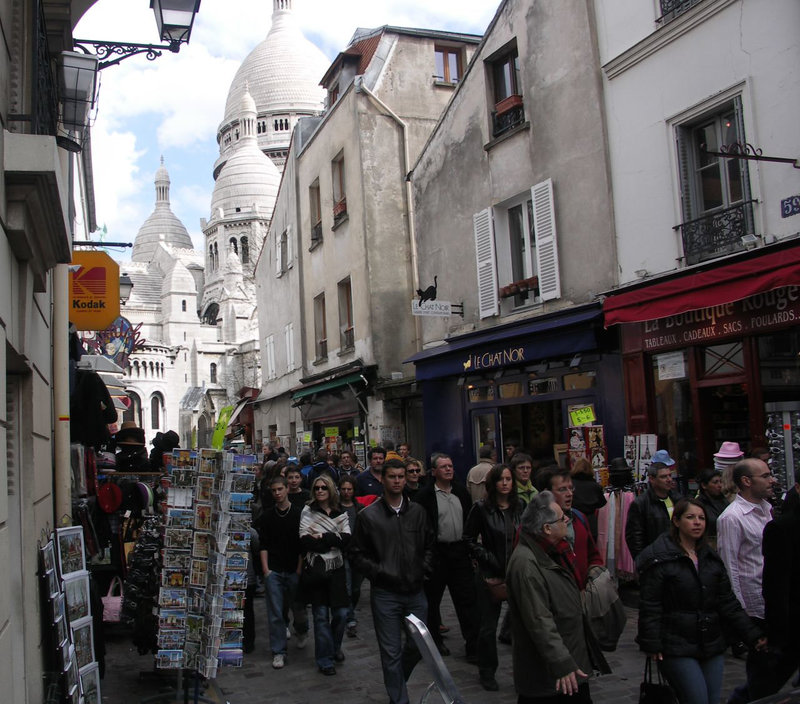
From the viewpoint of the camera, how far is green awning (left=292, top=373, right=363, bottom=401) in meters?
18.5

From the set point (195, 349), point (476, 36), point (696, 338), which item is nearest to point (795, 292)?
point (696, 338)

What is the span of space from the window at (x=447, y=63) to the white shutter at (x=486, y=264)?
716 centimetres

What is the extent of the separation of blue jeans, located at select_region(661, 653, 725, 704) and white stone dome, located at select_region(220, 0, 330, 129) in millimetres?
107628

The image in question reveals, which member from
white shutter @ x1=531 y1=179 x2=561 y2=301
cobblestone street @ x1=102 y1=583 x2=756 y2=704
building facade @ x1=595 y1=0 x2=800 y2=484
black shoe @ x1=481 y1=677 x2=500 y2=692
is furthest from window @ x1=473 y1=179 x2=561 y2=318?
black shoe @ x1=481 y1=677 x2=500 y2=692

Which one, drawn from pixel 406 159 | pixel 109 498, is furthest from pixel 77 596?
pixel 406 159

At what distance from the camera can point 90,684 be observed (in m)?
5.30

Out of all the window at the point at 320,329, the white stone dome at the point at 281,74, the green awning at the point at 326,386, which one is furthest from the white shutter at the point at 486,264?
the white stone dome at the point at 281,74

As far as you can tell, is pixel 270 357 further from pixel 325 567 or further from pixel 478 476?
pixel 325 567

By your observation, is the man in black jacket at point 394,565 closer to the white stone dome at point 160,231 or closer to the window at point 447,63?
the window at point 447,63

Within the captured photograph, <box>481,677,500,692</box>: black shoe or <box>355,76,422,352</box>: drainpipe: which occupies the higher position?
<box>355,76,422,352</box>: drainpipe

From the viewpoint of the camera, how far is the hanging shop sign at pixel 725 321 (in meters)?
8.46

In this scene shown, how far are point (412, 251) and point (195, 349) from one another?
216 ft

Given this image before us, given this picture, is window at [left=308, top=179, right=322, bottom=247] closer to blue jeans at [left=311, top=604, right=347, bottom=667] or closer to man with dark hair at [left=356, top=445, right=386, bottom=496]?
man with dark hair at [left=356, top=445, right=386, bottom=496]

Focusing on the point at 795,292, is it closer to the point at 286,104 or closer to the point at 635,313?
the point at 635,313
